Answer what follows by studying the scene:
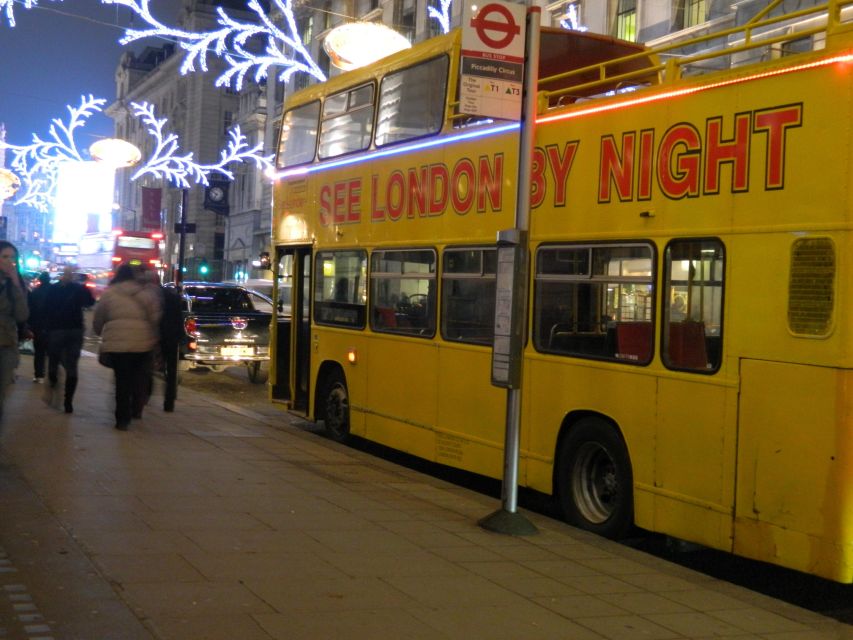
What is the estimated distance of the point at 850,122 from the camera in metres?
6.32

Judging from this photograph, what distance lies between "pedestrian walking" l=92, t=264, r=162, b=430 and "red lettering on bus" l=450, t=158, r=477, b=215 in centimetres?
352

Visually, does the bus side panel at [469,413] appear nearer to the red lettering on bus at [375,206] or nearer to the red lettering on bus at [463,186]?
the red lettering on bus at [463,186]

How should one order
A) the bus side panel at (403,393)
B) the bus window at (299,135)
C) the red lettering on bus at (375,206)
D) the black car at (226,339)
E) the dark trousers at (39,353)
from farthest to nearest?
1. the black car at (226,339)
2. the dark trousers at (39,353)
3. the bus window at (299,135)
4. the red lettering on bus at (375,206)
5. the bus side panel at (403,393)

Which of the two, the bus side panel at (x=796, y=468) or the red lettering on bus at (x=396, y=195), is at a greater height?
the red lettering on bus at (x=396, y=195)

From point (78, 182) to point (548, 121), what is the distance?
46.4 m

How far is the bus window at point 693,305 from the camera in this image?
23.7 feet

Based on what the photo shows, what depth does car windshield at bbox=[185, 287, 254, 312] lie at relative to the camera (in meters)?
21.4

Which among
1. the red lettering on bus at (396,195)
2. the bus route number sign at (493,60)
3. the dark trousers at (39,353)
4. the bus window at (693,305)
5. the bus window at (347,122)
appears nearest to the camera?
the bus window at (693,305)

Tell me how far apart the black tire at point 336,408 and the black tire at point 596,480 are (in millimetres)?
4288

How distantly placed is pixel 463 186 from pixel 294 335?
182 inches

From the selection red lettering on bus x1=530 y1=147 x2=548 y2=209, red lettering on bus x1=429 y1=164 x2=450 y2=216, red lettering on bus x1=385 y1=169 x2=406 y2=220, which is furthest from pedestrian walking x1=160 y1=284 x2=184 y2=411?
red lettering on bus x1=530 y1=147 x2=548 y2=209

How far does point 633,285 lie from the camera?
7.89 metres

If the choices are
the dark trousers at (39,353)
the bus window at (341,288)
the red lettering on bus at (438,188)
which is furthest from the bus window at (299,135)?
the dark trousers at (39,353)

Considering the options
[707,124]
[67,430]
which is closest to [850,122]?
[707,124]
